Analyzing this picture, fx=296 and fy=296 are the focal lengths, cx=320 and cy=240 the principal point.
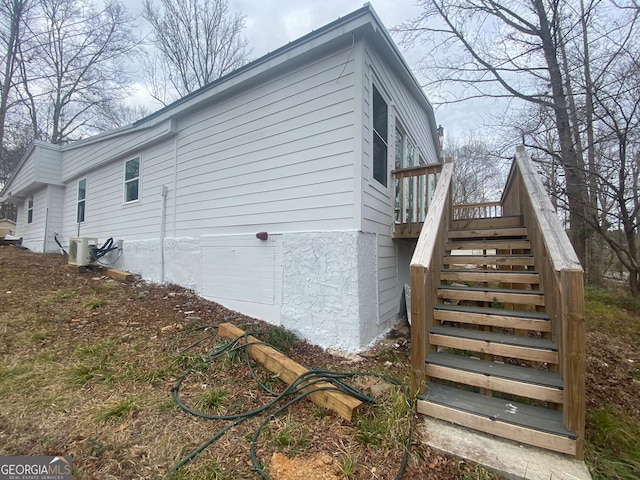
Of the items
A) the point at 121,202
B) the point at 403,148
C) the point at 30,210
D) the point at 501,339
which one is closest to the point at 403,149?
the point at 403,148

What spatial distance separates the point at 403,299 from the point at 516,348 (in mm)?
3354

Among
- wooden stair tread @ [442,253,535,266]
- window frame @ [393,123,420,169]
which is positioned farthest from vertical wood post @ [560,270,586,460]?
window frame @ [393,123,420,169]

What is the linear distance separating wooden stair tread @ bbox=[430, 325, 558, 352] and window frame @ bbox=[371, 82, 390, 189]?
2.45m

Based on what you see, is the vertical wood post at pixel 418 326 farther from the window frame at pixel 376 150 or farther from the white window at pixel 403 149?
the white window at pixel 403 149

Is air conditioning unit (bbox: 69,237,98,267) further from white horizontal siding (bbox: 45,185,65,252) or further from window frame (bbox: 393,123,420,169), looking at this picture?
window frame (bbox: 393,123,420,169)

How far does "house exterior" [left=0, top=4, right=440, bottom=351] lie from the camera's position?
13.3 feet

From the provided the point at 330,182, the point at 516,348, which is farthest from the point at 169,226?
the point at 516,348

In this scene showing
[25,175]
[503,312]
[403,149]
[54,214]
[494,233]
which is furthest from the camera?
[25,175]

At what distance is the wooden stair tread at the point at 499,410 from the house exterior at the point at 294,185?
1532 millimetres

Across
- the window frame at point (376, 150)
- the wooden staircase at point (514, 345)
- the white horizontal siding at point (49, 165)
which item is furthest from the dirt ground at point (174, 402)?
the white horizontal siding at point (49, 165)

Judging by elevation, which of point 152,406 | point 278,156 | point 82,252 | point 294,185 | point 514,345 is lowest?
point 152,406

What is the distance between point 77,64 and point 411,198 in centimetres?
1850

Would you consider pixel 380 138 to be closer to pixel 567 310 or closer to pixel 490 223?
pixel 490 223

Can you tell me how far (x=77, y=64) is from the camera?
48.1 feet
